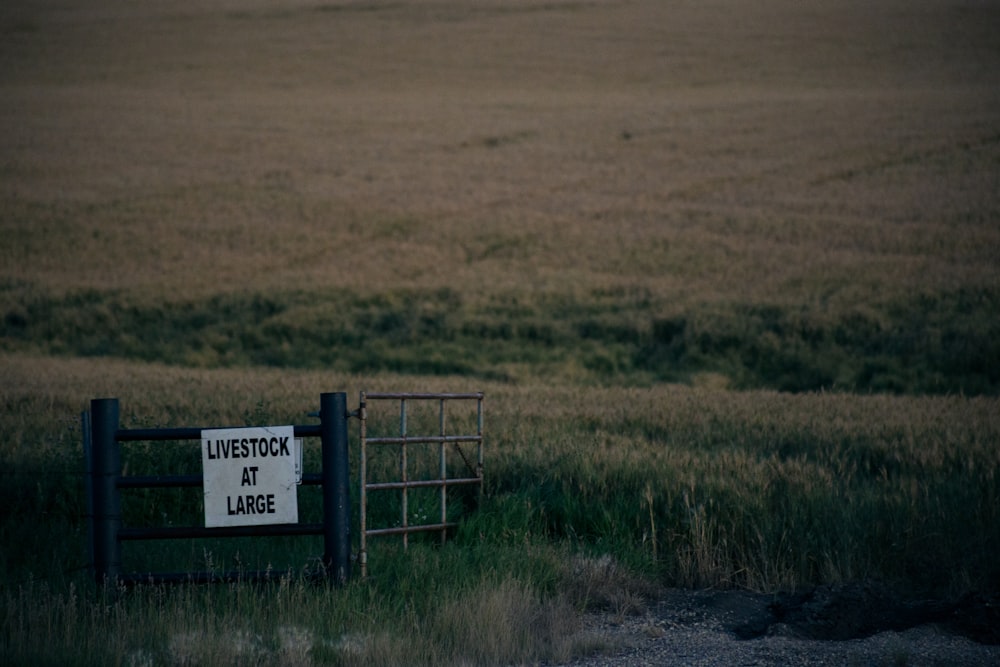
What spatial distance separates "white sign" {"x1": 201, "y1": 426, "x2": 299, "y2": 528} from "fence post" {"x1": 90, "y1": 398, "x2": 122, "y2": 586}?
0.65 meters

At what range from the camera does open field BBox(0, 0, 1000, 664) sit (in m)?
9.09

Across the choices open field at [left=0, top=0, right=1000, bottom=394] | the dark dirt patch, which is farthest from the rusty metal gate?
open field at [left=0, top=0, right=1000, bottom=394]

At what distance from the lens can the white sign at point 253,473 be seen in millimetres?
7785

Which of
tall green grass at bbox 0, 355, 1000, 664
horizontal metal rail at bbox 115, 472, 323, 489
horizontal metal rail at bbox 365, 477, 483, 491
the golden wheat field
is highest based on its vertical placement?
the golden wheat field

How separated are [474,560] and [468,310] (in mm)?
19584

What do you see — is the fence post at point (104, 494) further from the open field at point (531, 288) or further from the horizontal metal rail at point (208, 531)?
the open field at point (531, 288)

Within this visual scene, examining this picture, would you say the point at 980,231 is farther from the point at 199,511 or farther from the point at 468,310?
the point at 199,511

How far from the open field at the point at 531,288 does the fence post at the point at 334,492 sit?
10.2 inches

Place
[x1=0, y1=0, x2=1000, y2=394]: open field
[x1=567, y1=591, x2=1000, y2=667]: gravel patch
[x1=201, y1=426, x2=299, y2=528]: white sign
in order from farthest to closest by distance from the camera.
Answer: [x1=0, y1=0, x2=1000, y2=394]: open field → [x1=201, y1=426, x2=299, y2=528]: white sign → [x1=567, y1=591, x2=1000, y2=667]: gravel patch

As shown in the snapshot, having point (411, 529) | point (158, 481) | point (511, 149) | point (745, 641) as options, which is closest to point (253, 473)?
point (158, 481)

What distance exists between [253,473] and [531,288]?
22498mm

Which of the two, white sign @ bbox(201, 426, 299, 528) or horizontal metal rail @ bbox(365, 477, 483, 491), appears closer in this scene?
white sign @ bbox(201, 426, 299, 528)

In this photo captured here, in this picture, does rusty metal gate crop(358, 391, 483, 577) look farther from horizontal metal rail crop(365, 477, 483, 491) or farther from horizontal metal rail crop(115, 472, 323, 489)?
horizontal metal rail crop(115, 472, 323, 489)

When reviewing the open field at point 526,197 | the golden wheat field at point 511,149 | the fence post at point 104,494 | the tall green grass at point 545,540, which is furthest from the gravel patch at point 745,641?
the golden wheat field at point 511,149
